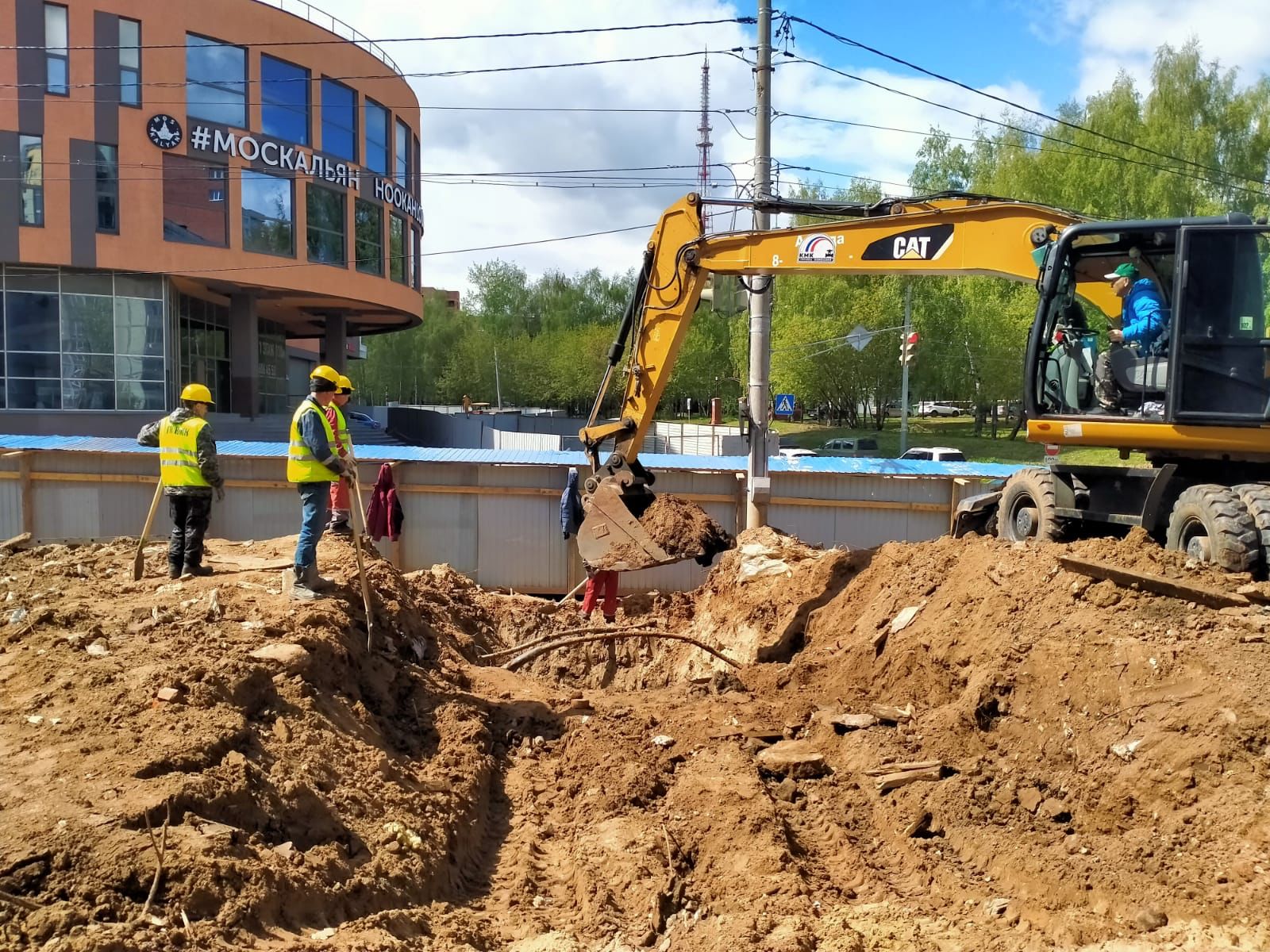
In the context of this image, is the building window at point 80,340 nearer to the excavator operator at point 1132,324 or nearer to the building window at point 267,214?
the building window at point 267,214

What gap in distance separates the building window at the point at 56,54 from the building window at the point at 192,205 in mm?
2854

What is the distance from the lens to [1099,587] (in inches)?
238

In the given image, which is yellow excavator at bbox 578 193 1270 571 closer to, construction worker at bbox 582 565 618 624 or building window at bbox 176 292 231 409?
construction worker at bbox 582 565 618 624

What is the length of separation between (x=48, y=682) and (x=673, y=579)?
8.29 m

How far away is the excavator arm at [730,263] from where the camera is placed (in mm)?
7797

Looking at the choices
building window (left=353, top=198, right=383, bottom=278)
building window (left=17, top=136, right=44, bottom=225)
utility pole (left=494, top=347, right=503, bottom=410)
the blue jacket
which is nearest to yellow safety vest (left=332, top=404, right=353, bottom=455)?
the blue jacket

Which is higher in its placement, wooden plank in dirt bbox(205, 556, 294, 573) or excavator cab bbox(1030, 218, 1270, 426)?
excavator cab bbox(1030, 218, 1270, 426)

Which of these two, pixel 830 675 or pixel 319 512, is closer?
pixel 319 512

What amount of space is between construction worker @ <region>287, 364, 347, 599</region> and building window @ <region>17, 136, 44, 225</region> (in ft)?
72.9

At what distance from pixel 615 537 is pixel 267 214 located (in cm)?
2343

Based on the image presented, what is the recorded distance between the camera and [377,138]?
3164cm

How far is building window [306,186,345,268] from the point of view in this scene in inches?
1145

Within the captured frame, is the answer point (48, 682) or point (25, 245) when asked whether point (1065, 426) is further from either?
point (25, 245)

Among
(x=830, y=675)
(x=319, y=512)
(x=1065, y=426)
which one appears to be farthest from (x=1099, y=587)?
(x=319, y=512)
